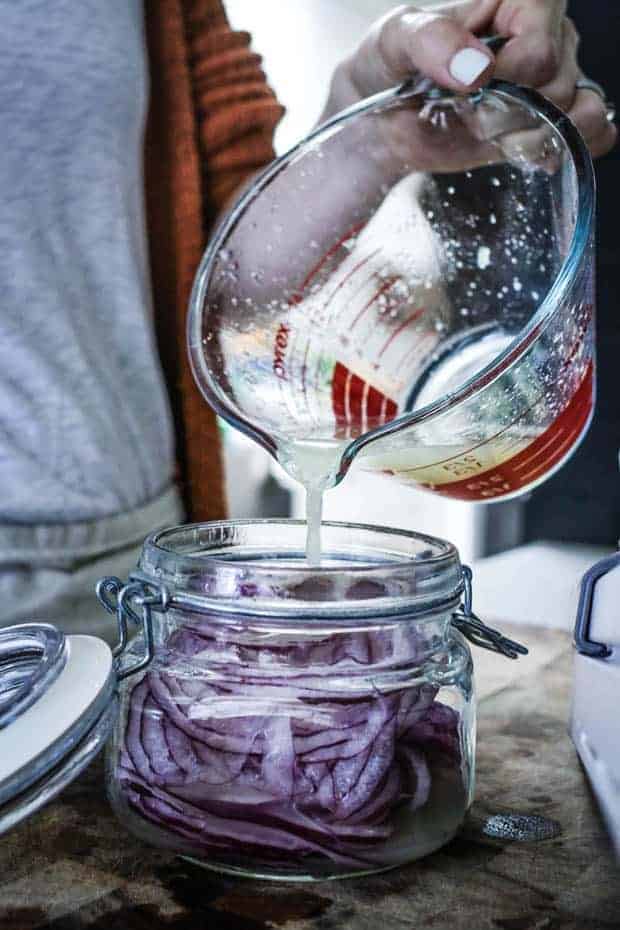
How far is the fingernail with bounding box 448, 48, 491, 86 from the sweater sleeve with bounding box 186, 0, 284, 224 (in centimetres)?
35

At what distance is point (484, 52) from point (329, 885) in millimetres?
455

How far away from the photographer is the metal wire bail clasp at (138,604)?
453 mm

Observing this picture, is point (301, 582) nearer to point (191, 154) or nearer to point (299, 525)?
point (299, 525)

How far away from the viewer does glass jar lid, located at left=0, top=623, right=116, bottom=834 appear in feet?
1.14

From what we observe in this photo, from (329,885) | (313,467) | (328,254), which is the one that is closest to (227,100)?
(328,254)

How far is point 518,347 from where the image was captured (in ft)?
1.59

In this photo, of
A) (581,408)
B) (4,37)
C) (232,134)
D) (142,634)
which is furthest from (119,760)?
(232,134)

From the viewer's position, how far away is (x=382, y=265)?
2.31 ft

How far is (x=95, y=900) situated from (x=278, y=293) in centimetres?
40

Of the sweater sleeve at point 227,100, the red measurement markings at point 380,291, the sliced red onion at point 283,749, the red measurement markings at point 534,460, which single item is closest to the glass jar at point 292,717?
the sliced red onion at point 283,749

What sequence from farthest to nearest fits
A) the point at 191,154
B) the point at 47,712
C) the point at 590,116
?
Result: the point at 191,154
the point at 590,116
the point at 47,712

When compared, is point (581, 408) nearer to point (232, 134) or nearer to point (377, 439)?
point (377, 439)

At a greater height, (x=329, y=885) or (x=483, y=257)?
(x=483, y=257)

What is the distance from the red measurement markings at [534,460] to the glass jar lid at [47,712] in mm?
242
